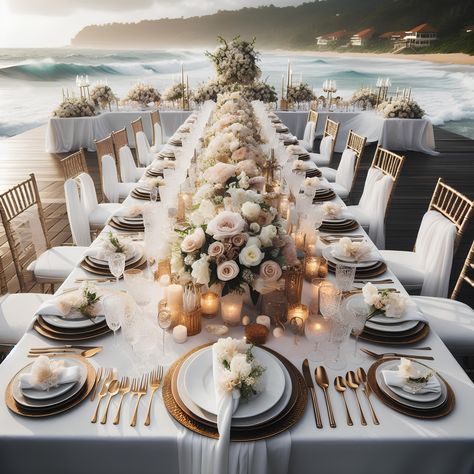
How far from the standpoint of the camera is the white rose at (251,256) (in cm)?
148

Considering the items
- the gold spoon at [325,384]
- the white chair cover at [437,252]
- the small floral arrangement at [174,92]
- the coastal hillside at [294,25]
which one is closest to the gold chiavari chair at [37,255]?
the gold spoon at [325,384]

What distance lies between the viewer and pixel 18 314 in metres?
2.17

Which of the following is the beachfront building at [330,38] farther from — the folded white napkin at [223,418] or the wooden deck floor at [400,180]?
the folded white napkin at [223,418]

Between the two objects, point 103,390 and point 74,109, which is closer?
point 103,390

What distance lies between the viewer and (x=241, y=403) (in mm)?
1222

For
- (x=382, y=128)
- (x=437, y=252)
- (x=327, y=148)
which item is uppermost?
(x=437, y=252)

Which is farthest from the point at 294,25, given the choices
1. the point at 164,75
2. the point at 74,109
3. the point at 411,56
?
the point at 74,109

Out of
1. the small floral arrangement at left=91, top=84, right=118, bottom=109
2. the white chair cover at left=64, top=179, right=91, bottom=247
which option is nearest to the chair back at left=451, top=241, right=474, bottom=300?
the white chair cover at left=64, top=179, right=91, bottom=247

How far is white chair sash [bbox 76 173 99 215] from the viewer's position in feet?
10.9

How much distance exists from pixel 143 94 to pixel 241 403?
813cm

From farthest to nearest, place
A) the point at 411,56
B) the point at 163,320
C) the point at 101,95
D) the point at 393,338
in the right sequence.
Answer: the point at 411,56, the point at 101,95, the point at 393,338, the point at 163,320

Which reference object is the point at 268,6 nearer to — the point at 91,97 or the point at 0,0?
the point at 91,97

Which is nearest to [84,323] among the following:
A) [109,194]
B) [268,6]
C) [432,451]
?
[432,451]

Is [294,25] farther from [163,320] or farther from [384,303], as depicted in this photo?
[163,320]
